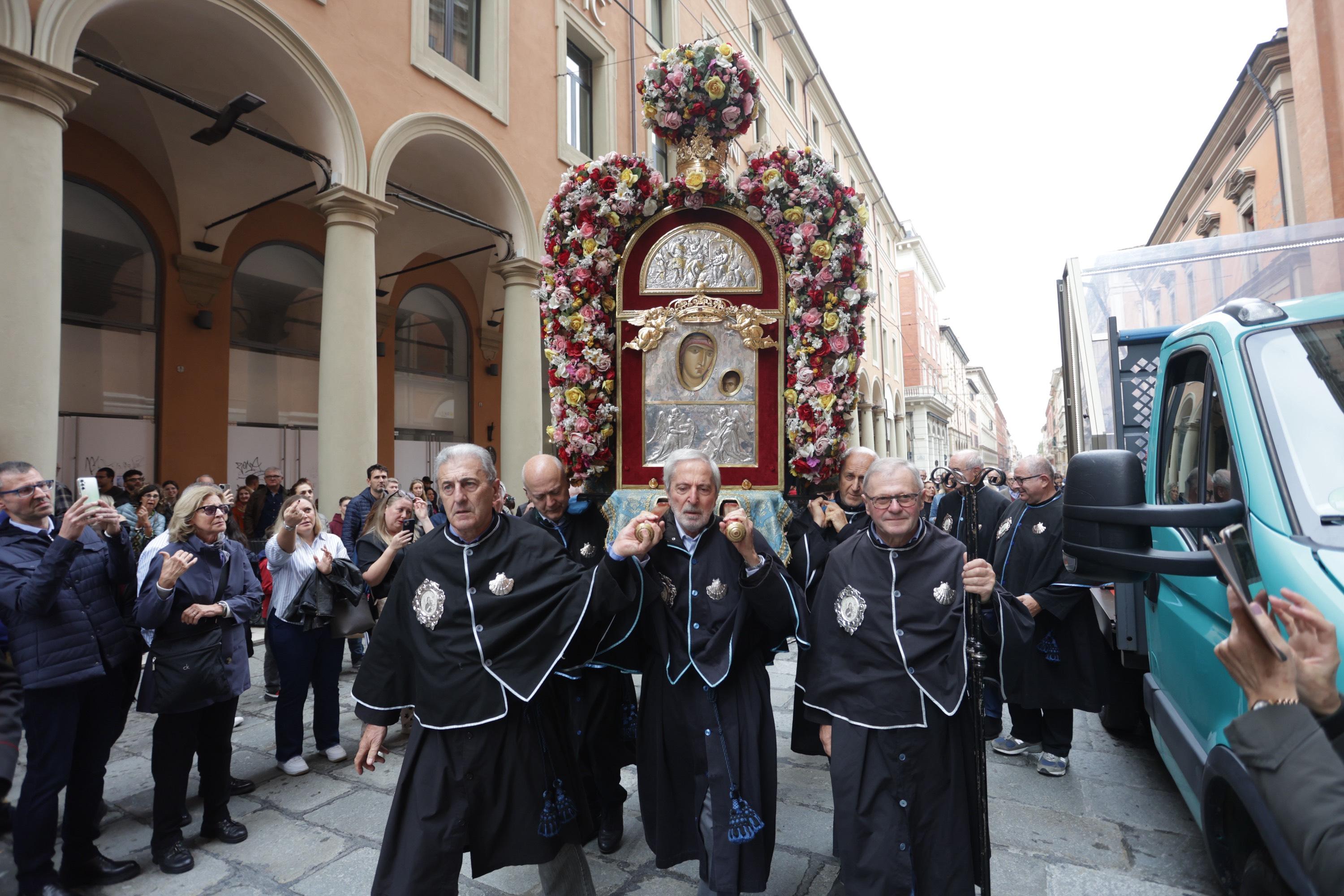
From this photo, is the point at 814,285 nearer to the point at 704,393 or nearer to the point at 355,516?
the point at 704,393

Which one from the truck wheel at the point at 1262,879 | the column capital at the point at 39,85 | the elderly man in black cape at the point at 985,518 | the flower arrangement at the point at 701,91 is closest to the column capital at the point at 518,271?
the column capital at the point at 39,85

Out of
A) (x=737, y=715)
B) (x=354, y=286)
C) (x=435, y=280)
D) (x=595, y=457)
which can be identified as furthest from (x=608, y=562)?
(x=435, y=280)

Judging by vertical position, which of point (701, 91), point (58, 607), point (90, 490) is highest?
point (701, 91)

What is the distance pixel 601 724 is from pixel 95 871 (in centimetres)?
232

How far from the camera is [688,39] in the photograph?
1734 cm

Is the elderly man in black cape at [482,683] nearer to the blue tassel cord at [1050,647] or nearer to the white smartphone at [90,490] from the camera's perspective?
the white smartphone at [90,490]

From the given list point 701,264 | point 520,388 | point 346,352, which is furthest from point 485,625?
point 520,388

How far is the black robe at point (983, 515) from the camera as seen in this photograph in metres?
5.29

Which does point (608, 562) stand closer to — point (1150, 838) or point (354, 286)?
point (1150, 838)

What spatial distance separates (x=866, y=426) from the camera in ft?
98.1

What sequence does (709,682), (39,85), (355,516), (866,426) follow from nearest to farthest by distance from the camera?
(709,682)
(39,85)
(355,516)
(866,426)

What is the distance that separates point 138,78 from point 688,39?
13069 mm

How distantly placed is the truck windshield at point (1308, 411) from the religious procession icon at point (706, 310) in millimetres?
2360

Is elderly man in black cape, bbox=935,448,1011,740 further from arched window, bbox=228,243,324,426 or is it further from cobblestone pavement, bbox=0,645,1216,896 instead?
arched window, bbox=228,243,324,426
